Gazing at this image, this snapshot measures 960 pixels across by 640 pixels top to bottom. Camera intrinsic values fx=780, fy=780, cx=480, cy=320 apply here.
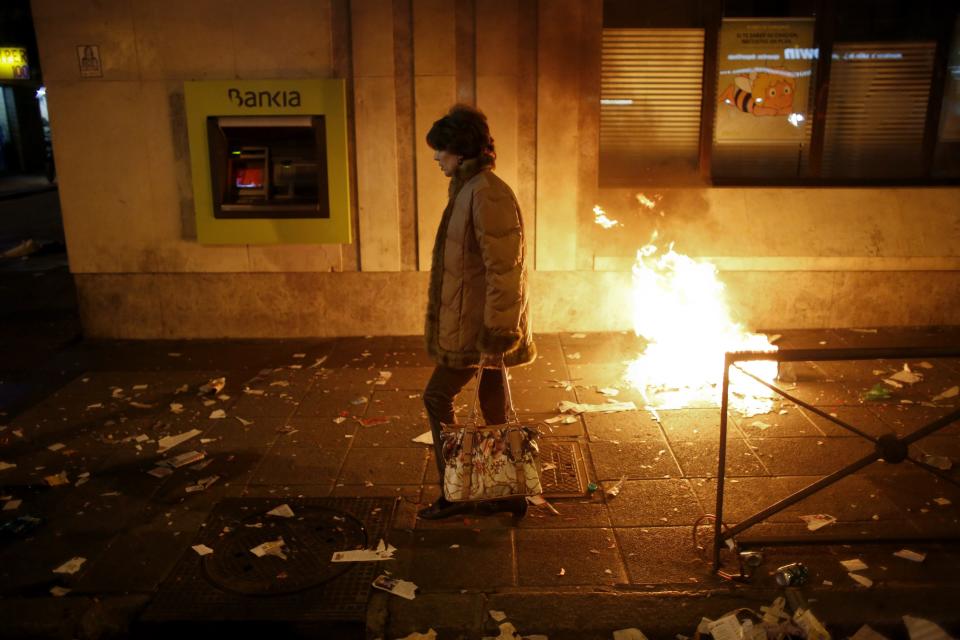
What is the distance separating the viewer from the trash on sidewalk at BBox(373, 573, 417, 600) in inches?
151

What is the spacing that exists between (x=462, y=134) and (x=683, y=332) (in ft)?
14.4

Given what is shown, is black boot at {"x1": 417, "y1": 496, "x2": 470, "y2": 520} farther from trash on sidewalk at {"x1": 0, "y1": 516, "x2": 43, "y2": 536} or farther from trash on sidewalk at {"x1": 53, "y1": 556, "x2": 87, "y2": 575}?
trash on sidewalk at {"x1": 0, "y1": 516, "x2": 43, "y2": 536}

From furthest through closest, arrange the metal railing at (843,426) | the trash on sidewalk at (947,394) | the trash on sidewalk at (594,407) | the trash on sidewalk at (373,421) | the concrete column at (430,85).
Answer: the concrete column at (430,85), the trash on sidewalk at (947,394), the trash on sidewalk at (594,407), the trash on sidewalk at (373,421), the metal railing at (843,426)

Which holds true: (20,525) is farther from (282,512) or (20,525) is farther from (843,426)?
(843,426)

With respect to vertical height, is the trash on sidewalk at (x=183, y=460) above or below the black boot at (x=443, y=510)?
below

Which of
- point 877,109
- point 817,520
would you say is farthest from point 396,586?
point 877,109

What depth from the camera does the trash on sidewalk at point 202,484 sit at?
Result: 4938mm

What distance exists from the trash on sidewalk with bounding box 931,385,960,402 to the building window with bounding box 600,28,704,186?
3.14m

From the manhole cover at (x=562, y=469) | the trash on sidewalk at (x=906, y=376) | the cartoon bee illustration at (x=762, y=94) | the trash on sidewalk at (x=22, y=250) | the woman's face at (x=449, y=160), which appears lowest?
the manhole cover at (x=562, y=469)

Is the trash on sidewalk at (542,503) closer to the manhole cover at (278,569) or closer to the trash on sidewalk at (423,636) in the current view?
the manhole cover at (278,569)

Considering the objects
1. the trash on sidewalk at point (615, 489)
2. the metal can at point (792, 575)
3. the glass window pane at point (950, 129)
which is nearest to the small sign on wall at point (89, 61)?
the trash on sidewalk at point (615, 489)

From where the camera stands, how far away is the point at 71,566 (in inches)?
163

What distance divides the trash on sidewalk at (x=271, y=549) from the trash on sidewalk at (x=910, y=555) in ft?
10.7

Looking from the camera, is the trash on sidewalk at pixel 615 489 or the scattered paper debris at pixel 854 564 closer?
the scattered paper debris at pixel 854 564
